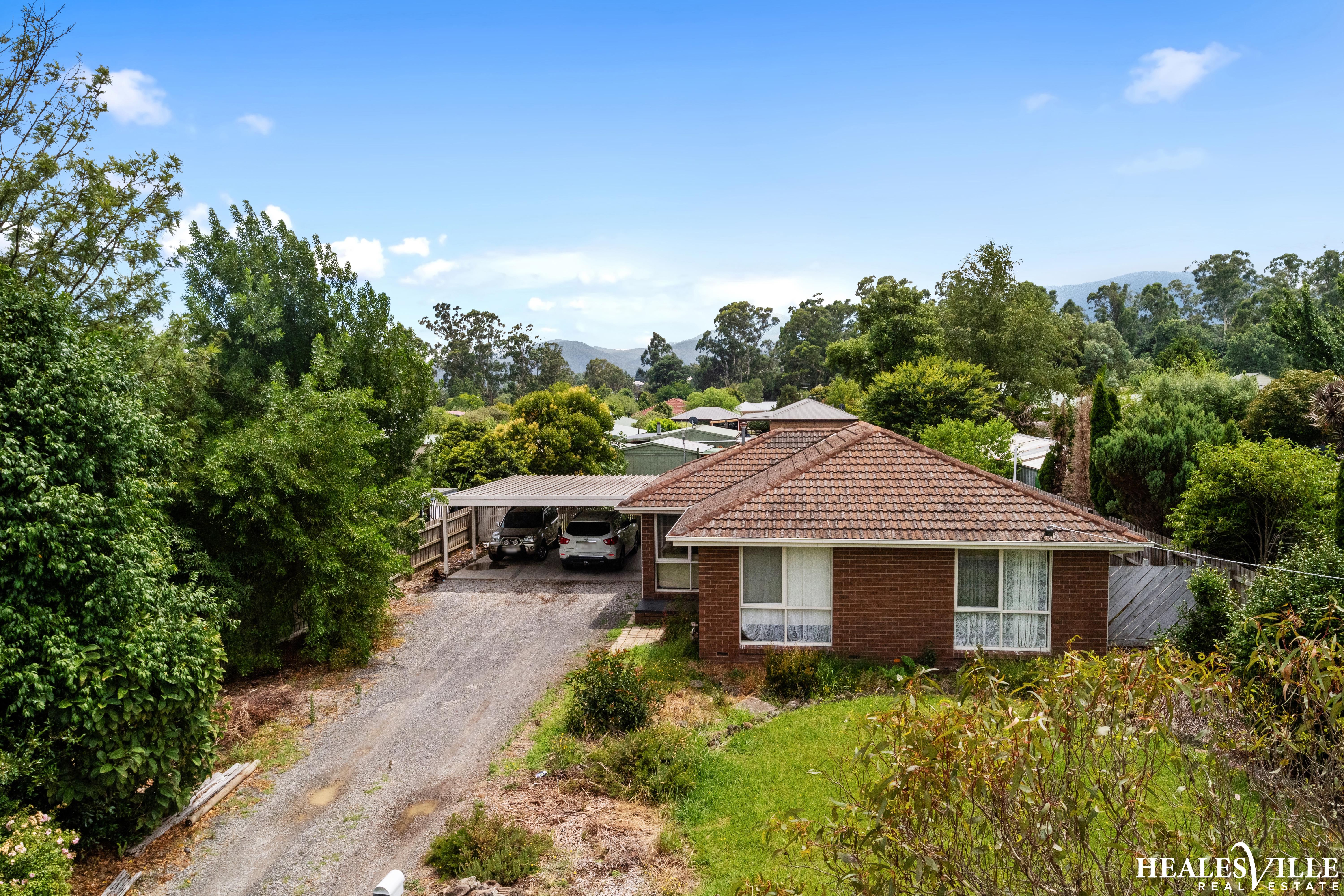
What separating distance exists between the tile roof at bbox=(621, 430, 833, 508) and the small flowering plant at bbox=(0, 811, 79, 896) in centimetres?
1095

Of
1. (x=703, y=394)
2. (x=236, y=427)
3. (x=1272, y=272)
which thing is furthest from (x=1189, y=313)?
(x=236, y=427)

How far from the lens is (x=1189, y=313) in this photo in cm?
11106

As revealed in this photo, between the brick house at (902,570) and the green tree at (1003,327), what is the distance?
3013 centimetres

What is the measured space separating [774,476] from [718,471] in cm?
300

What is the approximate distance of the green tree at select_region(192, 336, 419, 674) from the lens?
1278 cm

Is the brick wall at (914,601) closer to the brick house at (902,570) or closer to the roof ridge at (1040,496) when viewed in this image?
the brick house at (902,570)

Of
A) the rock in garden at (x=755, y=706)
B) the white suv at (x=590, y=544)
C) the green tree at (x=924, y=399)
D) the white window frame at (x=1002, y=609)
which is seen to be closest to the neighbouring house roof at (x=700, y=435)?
the green tree at (x=924, y=399)

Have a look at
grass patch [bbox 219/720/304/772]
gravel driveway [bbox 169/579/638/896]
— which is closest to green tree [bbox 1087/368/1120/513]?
gravel driveway [bbox 169/579/638/896]

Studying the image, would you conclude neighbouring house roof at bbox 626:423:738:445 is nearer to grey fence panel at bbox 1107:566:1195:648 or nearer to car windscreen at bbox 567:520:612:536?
car windscreen at bbox 567:520:612:536

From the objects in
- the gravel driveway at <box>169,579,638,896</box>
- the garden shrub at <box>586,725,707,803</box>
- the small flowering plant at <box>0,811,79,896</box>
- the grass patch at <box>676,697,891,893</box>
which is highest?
the small flowering plant at <box>0,811,79,896</box>

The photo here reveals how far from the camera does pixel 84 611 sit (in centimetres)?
827

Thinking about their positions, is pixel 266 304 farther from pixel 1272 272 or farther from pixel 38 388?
pixel 1272 272

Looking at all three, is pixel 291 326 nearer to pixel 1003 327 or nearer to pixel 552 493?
pixel 552 493

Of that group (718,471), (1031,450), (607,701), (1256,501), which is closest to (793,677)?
(607,701)
